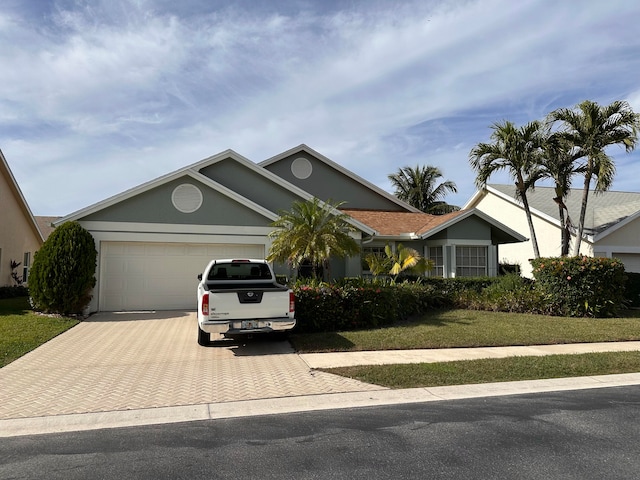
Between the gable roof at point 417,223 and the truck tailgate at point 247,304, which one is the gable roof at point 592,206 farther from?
the truck tailgate at point 247,304

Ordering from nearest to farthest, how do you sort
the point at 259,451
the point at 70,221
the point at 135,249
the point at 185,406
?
1. the point at 259,451
2. the point at 185,406
3. the point at 70,221
4. the point at 135,249

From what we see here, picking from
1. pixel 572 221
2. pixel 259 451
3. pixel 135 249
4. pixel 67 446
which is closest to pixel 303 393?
pixel 259 451

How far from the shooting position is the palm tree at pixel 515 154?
18703 mm

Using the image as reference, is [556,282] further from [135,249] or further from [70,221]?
[70,221]

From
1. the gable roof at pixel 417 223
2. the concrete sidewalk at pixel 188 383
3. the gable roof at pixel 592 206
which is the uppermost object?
the gable roof at pixel 592 206

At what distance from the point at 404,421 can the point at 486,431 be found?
2.86 feet

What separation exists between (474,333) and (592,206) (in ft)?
57.5

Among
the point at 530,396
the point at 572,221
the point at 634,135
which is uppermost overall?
the point at 634,135

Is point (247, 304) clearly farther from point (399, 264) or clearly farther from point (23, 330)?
point (399, 264)

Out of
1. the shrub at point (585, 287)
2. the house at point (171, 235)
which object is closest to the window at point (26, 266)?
the house at point (171, 235)

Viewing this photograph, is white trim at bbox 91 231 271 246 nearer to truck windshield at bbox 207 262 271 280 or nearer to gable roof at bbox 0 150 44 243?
truck windshield at bbox 207 262 271 280

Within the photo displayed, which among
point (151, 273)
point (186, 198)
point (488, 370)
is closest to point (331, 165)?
point (186, 198)

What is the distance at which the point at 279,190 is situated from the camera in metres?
17.6

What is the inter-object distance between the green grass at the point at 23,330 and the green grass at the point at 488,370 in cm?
618
